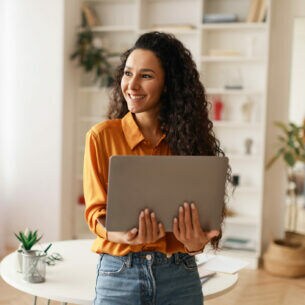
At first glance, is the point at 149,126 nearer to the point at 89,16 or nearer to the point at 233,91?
the point at 233,91

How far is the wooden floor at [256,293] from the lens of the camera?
12.2 feet

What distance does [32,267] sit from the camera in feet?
6.92

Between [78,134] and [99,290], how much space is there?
12.5ft

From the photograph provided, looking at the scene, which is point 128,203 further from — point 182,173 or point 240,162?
point 240,162

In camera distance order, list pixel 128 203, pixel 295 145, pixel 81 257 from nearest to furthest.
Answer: pixel 128 203
pixel 81 257
pixel 295 145

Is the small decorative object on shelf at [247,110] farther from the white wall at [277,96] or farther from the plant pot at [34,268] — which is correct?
the plant pot at [34,268]

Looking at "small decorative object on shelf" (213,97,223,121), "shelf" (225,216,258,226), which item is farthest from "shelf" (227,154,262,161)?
"shelf" (225,216,258,226)

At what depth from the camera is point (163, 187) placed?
135 centimetres

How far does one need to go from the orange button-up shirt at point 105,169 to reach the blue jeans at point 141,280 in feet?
0.08

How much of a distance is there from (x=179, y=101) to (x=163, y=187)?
343 mm

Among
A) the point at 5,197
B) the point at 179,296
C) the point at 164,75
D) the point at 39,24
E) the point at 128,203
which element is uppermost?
the point at 39,24

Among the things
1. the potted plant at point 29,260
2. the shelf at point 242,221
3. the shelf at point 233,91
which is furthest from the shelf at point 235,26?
the potted plant at point 29,260

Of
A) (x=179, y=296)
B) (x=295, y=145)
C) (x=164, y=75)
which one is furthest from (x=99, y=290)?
(x=295, y=145)

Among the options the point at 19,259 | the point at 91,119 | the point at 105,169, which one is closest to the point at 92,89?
the point at 91,119
